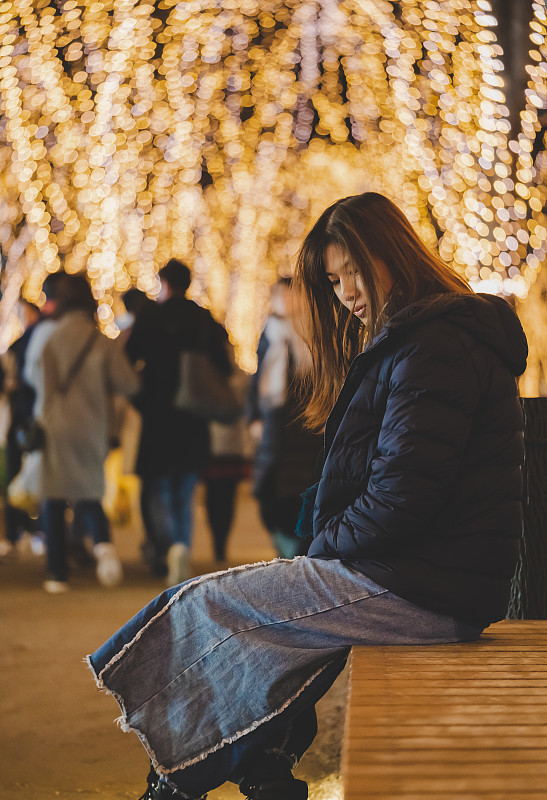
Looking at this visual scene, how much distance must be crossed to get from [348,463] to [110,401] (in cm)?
520

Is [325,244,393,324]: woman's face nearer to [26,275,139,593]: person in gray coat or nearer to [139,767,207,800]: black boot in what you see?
[139,767,207,800]: black boot

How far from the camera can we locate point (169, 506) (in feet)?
25.4

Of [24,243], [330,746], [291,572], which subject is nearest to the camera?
[291,572]

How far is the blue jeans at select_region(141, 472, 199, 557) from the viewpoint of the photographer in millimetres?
7676

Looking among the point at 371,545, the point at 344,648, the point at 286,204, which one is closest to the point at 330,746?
the point at 344,648

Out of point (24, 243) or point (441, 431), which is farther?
point (24, 243)

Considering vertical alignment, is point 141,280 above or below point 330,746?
below

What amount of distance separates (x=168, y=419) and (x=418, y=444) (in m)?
5.54

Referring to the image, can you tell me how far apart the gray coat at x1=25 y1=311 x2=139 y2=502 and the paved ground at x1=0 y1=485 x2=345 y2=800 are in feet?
2.55

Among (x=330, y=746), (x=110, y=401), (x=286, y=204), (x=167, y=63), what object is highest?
(x=167, y=63)

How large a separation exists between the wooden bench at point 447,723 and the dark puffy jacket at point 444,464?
0.55 feet

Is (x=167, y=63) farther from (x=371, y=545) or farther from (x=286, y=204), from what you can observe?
(x=286, y=204)

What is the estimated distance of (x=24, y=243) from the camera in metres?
10.6

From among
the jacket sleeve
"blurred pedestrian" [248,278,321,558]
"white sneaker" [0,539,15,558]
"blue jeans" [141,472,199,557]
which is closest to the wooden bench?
the jacket sleeve
